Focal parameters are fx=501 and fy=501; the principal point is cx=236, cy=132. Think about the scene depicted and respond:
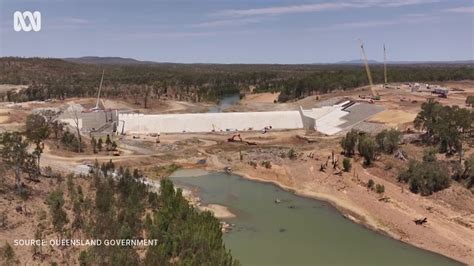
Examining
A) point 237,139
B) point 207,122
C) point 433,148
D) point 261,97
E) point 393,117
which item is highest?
point 261,97

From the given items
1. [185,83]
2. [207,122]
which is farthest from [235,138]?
[185,83]

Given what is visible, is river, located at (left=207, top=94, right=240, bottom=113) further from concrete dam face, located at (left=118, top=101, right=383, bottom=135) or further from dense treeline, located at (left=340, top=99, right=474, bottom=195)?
dense treeline, located at (left=340, top=99, right=474, bottom=195)

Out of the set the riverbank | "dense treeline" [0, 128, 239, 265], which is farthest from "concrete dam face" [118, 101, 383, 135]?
"dense treeline" [0, 128, 239, 265]

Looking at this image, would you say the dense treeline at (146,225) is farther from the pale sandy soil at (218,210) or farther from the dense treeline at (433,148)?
the dense treeline at (433,148)

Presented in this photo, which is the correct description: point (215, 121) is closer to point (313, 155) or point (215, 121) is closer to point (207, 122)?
point (207, 122)

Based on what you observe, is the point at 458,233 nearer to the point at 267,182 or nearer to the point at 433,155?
the point at 433,155

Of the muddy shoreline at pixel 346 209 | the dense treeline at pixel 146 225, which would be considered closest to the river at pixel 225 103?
the muddy shoreline at pixel 346 209
